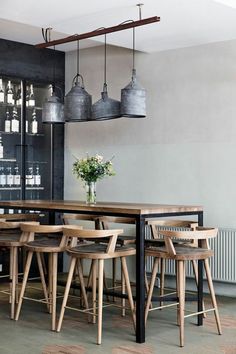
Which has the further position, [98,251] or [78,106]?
[78,106]

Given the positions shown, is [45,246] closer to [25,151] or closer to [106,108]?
[106,108]

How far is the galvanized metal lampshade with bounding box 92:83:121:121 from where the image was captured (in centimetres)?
605

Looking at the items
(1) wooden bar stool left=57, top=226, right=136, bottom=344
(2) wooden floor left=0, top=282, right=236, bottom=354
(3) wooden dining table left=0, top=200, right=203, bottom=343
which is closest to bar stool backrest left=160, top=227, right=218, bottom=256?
(3) wooden dining table left=0, top=200, right=203, bottom=343

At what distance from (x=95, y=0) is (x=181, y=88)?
91.4 inches

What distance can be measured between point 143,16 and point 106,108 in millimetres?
957

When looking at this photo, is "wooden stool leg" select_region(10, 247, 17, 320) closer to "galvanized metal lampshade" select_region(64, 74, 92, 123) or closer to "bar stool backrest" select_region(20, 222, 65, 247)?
"bar stool backrest" select_region(20, 222, 65, 247)

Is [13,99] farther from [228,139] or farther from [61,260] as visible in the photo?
[228,139]

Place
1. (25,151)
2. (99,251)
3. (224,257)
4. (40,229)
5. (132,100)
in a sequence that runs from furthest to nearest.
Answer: (25,151)
(224,257)
(132,100)
(40,229)
(99,251)

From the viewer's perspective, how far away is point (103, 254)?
196 inches

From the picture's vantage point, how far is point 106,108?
609cm

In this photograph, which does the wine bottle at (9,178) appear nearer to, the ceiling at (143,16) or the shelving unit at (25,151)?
the shelving unit at (25,151)

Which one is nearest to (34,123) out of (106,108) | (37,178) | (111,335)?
(37,178)

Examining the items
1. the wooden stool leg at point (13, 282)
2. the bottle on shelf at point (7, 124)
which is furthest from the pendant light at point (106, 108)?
the bottle on shelf at point (7, 124)

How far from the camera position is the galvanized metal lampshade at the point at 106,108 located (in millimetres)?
6051
